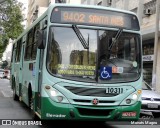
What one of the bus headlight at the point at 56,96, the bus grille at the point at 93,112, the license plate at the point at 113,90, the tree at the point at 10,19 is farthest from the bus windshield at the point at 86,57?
the tree at the point at 10,19

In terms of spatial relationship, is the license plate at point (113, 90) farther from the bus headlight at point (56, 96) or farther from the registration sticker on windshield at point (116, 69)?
the bus headlight at point (56, 96)

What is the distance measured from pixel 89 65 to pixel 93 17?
1.22 m

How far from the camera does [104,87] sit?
28.5 ft

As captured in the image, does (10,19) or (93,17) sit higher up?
(10,19)

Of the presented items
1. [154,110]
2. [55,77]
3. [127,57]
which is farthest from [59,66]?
[154,110]

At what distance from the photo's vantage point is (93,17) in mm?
9172

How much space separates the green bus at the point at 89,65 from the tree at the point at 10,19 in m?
26.3

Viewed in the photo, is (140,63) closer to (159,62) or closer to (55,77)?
(55,77)

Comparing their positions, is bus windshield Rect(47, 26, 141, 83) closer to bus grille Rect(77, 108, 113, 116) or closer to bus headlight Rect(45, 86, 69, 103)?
bus headlight Rect(45, 86, 69, 103)

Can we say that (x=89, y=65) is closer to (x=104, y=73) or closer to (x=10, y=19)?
(x=104, y=73)

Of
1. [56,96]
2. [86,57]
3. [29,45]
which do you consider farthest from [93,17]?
[29,45]

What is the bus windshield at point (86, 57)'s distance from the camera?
869cm

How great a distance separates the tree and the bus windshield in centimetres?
2673

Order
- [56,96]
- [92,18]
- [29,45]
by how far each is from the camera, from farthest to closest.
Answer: [29,45]
[92,18]
[56,96]
